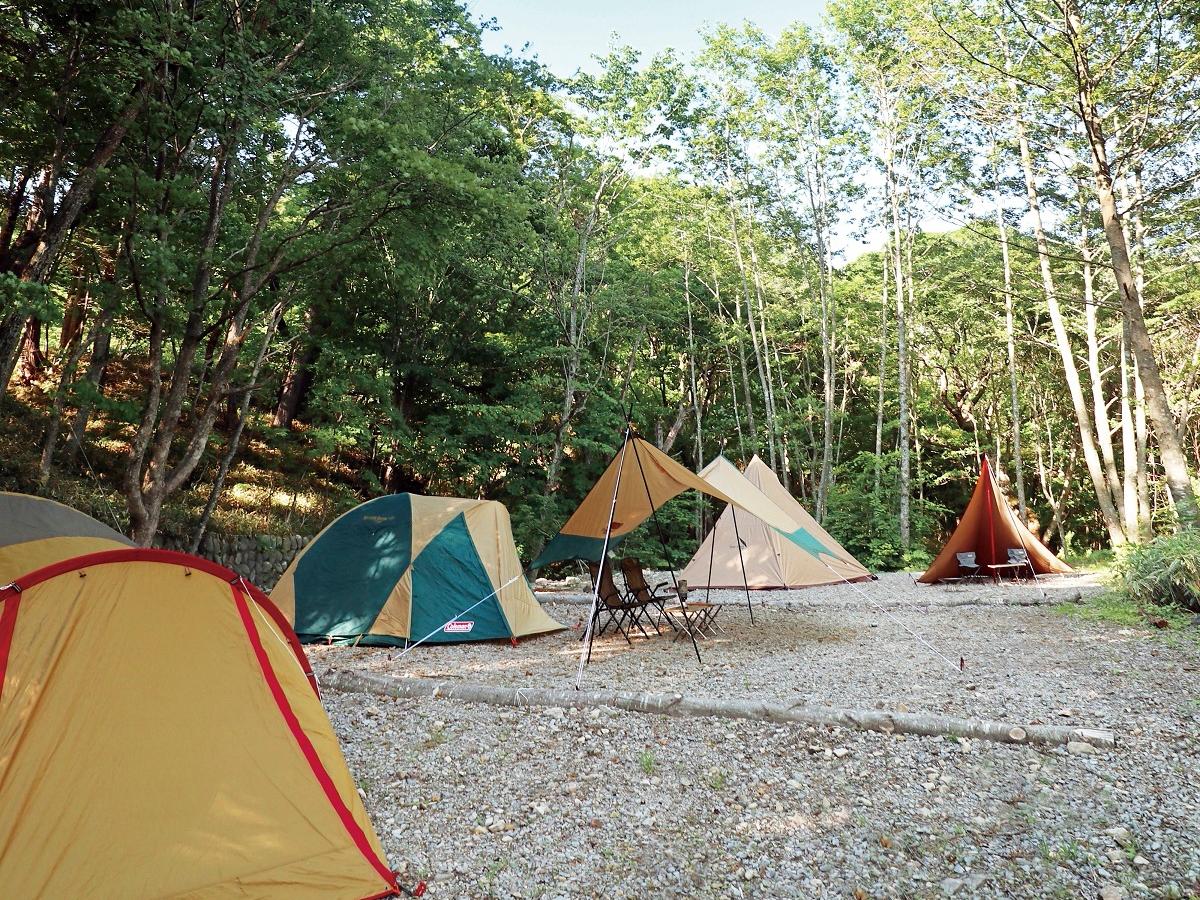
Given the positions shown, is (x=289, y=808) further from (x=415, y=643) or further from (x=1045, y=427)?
(x=1045, y=427)

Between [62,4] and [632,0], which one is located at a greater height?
[632,0]

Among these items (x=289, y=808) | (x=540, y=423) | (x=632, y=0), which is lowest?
(x=289, y=808)

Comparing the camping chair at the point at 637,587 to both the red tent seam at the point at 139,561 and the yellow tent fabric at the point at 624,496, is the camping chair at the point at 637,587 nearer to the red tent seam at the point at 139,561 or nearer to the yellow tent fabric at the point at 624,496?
the yellow tent fabric at the point at 624,496

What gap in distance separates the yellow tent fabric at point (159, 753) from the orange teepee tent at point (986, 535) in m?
10.3

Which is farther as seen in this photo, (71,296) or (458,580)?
(71,296)

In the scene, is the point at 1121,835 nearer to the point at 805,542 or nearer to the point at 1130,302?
the point at 805,542

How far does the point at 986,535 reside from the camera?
35.9 ft

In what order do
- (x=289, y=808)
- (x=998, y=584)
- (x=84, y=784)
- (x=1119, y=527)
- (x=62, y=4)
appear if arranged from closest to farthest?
(x=84, y=784), (x=289, y=808), (x=62, y=4), (x=998, y=584), (x=1119, y=527)

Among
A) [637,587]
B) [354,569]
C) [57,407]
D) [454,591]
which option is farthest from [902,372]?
[57,407]

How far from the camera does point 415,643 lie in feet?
21.4

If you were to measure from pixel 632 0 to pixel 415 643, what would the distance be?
8.32 metres

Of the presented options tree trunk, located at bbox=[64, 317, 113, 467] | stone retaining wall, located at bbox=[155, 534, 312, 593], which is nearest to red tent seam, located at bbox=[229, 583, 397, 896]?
stone retaining wall, located at bbox=[155, 534, 312, 593]

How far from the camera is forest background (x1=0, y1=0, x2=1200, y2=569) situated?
280 inches

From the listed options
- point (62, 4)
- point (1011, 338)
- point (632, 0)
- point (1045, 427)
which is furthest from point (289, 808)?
point (1045, 427)
